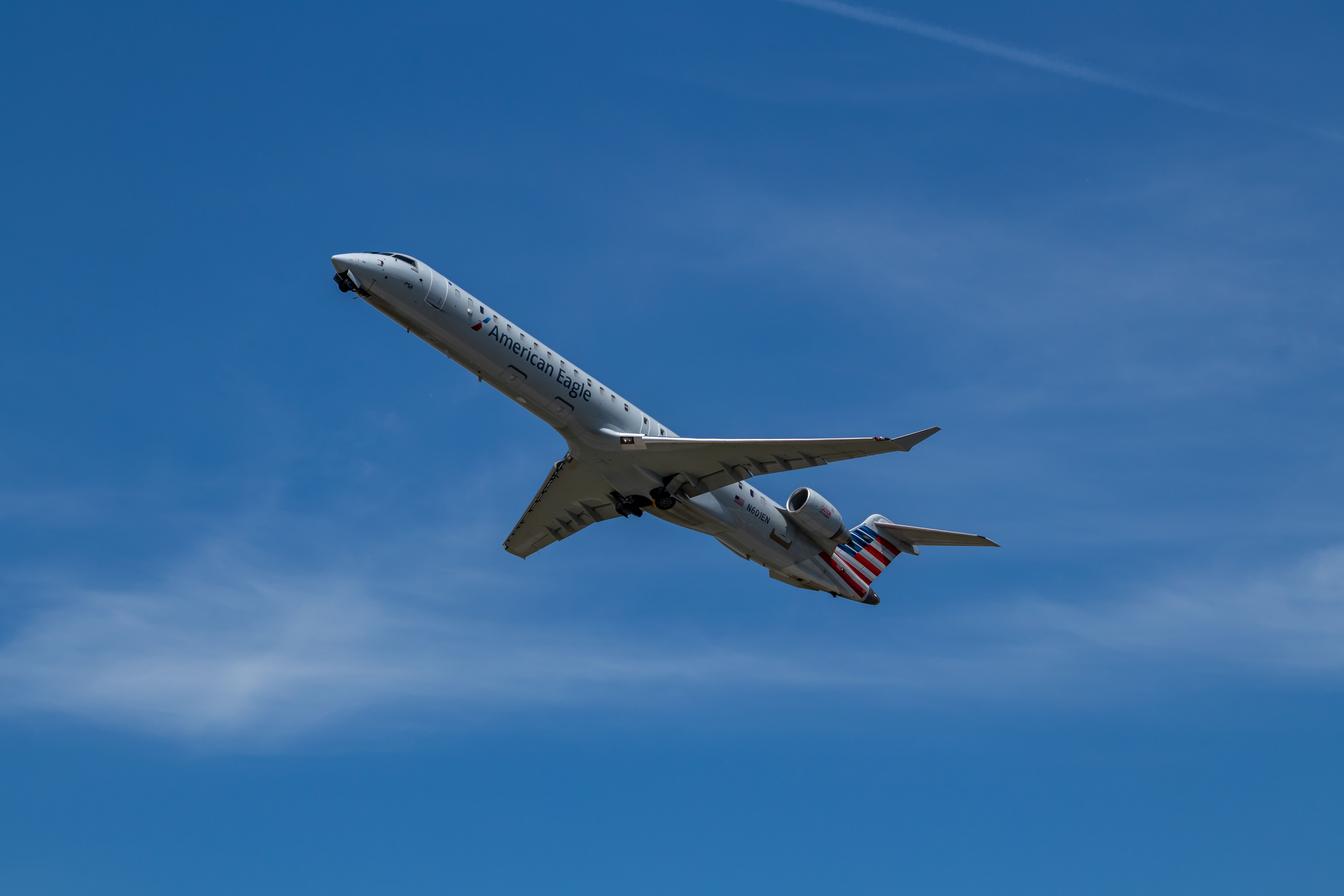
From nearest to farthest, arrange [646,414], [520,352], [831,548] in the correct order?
1. [520,352]
2. [646,414]
3. [831,548]

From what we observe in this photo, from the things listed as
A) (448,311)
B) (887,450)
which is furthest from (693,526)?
(448,311)

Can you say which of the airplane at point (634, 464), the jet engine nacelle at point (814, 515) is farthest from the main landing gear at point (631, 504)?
the jet engine nacelle at point (814, 515)

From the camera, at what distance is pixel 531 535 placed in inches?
1558

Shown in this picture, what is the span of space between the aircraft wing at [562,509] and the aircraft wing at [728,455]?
2.45 metres

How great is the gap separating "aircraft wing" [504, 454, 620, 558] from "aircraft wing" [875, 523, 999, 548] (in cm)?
912

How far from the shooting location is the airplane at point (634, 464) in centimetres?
2970

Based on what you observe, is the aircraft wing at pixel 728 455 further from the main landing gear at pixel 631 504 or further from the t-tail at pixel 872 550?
the t-tail at pixel 872 550

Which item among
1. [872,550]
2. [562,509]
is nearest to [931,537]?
[872,550]

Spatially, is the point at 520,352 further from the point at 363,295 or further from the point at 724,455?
the point at 724,455

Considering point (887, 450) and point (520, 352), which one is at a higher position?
point (520, 352)

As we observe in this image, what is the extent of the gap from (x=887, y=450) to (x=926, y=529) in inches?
363

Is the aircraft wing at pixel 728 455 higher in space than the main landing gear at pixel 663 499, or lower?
higher

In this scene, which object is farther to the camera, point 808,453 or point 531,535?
point 531,535

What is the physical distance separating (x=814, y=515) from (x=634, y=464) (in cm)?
607
